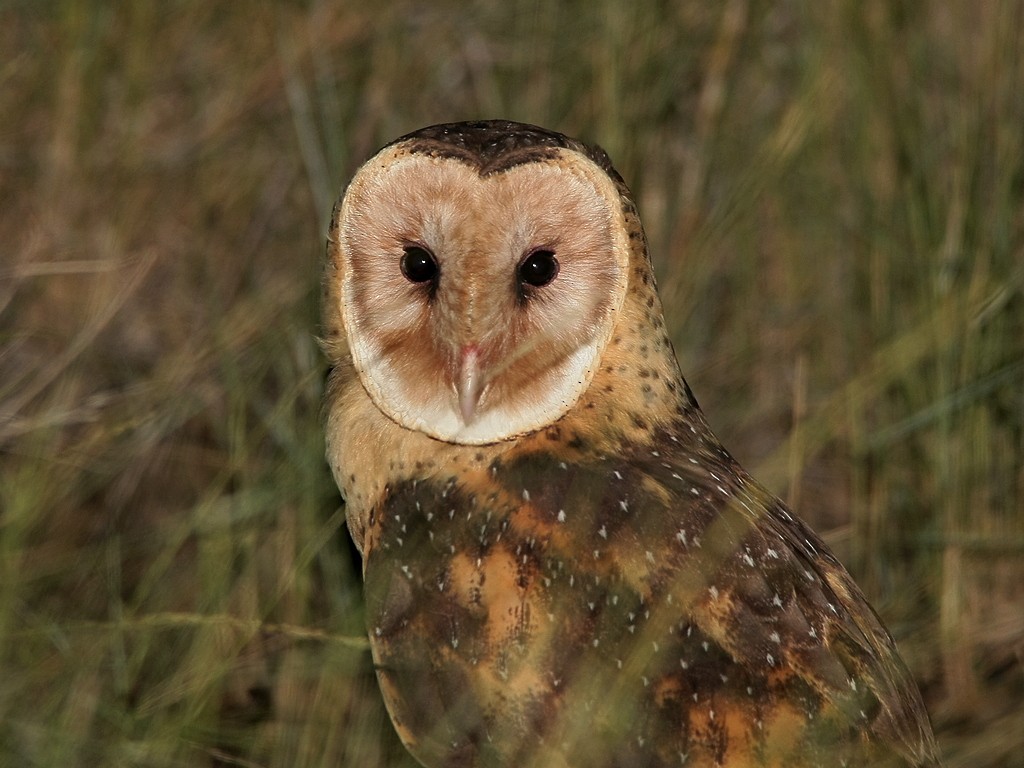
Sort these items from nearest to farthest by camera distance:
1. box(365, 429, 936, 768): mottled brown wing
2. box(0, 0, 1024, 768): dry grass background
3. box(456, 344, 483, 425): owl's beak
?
box(365, 429, 936, 768): mottled brown wing
box(456, 344, 483, 425): owl's beak
box(0, 0, 1024, 768): dry grass background

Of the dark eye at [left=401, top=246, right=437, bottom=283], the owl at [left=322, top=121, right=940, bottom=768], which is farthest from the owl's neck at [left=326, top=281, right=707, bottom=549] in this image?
the dark eye at [left=401, top=246, right=437, bottom=283]

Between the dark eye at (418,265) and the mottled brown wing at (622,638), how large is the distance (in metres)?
0.33

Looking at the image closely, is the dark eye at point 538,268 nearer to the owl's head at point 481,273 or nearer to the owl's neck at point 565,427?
the owl's head at point 481,273

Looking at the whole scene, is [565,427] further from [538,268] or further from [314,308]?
[314,308]

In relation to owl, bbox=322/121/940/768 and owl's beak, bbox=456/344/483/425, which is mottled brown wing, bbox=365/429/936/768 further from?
owl's beak, bbox=456/344/483/425

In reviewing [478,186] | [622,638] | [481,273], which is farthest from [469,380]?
[622,638]

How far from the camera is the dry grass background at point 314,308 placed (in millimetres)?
2230

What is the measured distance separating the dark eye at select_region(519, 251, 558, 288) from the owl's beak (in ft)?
0.44

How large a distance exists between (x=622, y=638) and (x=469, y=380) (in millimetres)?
428

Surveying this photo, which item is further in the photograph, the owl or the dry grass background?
the dry grass background

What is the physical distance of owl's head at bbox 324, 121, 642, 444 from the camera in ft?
6.84

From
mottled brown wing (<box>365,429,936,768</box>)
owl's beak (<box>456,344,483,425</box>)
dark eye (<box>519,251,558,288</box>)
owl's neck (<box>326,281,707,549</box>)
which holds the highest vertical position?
dark eye (<box>519,251,558,288</box>)

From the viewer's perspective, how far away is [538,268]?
7.03 ft

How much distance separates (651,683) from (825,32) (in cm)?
177
